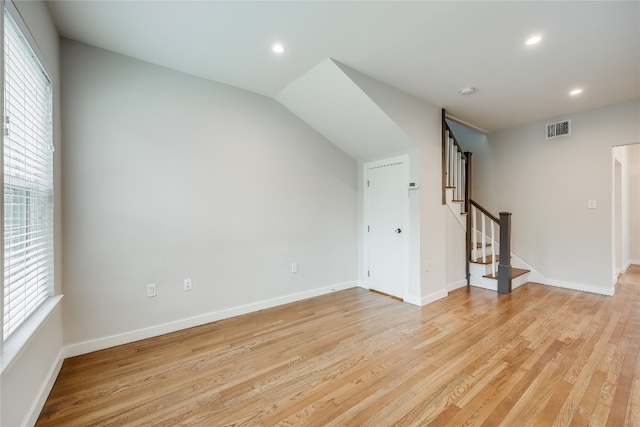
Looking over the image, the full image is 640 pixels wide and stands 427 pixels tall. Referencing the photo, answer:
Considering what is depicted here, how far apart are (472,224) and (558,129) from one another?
1.90 m

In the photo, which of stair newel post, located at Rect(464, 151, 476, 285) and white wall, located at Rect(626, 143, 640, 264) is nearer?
stair newel post, located at Rect(464, 151, 476, 285)

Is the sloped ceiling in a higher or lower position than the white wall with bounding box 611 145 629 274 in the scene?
higher

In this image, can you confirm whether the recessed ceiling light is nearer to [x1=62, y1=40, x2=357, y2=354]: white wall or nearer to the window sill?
[x1=62, y1=40, x2=357, y2=354]: white wall

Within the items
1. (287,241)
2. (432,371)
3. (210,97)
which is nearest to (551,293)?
(432,371)

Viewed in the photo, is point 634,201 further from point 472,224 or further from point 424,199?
point 424,199

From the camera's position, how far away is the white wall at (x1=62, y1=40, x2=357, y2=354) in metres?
2.37

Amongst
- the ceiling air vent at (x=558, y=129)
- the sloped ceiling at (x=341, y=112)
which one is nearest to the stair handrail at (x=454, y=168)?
the sloped ceiling at (x=341, y=112)

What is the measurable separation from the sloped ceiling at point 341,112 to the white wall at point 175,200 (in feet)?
0.75

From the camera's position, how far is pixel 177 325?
2.80 meters

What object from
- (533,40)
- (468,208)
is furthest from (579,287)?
(533,40)

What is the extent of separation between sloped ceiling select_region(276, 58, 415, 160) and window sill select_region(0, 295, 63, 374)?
2.91 m

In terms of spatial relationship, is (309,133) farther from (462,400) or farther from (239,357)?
(462,400)

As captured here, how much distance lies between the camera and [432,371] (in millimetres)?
2061

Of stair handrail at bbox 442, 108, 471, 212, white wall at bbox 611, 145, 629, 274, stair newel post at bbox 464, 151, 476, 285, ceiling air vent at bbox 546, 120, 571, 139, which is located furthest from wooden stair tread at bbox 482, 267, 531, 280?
ceiling air vent at bbox 546, 120, 571, 139
